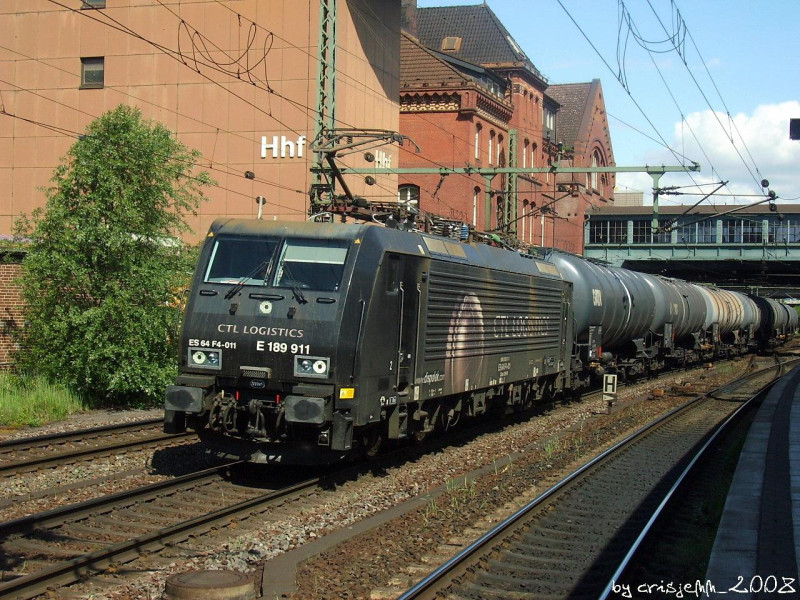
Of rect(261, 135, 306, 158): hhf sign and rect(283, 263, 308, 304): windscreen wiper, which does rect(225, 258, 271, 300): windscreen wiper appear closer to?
rect(283, 263, 308, 304): windscreen wiper

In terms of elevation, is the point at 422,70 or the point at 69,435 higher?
the point at 422,70

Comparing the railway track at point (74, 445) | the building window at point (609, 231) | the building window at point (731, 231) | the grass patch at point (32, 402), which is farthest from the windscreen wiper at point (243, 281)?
the building window at point (731, 231)

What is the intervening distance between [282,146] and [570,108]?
4918cm

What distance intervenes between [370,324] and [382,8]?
26.1 meters

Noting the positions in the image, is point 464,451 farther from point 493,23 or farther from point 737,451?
point 493,23

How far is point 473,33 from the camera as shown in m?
61.6

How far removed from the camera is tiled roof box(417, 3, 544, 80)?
5925 centimetres

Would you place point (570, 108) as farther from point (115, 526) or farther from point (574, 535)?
point (115, 526)

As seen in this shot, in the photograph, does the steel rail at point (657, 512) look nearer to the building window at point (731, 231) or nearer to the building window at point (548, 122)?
the building window at point (548, 122)

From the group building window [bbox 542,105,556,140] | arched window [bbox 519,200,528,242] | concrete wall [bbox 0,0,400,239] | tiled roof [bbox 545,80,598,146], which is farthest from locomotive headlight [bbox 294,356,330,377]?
tiled roof [bbox 545,80,598,146]

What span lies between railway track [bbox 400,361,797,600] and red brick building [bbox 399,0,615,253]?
19.1 metres

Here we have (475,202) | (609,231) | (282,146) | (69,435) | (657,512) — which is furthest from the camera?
(609,231)

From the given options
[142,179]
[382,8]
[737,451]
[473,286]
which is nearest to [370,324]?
[473,286]

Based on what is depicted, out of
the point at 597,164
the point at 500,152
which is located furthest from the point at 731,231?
the point at 500,152
